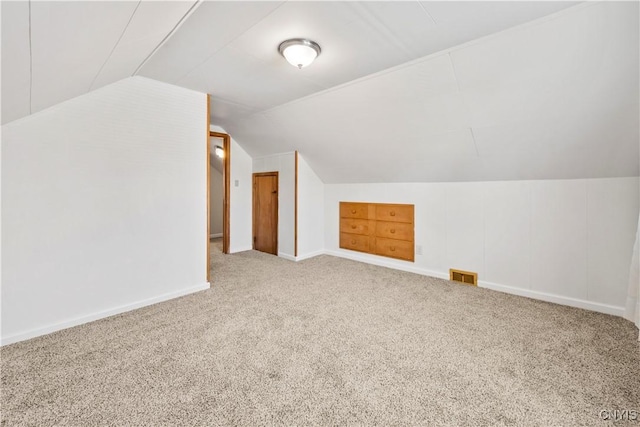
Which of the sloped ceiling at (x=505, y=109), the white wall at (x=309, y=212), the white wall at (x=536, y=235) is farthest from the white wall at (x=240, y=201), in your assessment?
the white wall at (x=536, y=235)

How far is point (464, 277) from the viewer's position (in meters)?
3.47

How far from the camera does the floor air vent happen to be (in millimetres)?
3393

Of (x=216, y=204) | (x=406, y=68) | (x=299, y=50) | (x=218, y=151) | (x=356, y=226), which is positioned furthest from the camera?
(x=216, y=204)

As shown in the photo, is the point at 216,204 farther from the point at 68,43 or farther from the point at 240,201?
the point at 68,43

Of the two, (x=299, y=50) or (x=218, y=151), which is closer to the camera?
(x=299, y=50)

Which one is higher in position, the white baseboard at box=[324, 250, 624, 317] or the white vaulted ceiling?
the white vaulted ceiling

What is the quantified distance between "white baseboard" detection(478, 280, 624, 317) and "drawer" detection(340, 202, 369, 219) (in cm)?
186

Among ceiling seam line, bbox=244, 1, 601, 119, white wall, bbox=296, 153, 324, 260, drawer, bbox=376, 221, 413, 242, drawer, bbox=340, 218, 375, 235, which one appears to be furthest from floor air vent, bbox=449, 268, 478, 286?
ceiling seam line, bbox=244, 1, 601, 119

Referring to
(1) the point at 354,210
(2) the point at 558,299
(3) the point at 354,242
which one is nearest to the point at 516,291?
(2) the point at 558,299

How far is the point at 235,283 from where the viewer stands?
3.45m

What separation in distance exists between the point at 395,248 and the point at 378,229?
39cm

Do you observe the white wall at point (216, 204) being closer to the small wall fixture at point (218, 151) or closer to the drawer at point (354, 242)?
the small wall fixture at point (218, 151)

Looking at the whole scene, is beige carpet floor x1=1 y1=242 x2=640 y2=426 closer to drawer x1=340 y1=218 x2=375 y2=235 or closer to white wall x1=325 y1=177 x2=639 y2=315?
white wall x1=325 y1=177 x2=639 y2=315

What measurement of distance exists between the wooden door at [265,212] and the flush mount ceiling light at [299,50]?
288 centimetres
